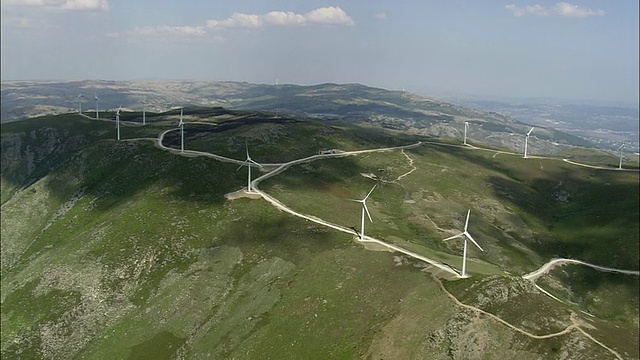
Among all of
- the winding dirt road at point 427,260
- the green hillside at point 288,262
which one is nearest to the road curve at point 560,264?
the winding dirt road at point 427,260

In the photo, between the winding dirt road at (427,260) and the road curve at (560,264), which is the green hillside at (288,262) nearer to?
the winding dirt road at (427,260)

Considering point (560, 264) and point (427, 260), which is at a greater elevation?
point (427, 260)

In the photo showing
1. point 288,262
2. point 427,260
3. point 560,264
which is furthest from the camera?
point 560,264

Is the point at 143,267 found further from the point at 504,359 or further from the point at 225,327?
the point at 504,359

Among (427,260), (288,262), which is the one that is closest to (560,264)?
(427,260)

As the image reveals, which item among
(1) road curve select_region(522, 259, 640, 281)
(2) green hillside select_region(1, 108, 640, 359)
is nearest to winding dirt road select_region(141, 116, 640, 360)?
(1) road curve select_region(522, 259, 640, 281)

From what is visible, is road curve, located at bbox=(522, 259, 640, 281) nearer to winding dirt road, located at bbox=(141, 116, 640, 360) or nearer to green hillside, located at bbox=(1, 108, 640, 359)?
winding dirt road, located at bbox=(141, 116, 640, 360)

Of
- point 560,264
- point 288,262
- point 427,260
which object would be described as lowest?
point 560,264

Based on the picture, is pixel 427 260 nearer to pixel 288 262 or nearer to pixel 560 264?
pixel 288 262

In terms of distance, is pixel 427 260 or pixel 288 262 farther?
pixel 288 262

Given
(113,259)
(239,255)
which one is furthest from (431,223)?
(113,259)
